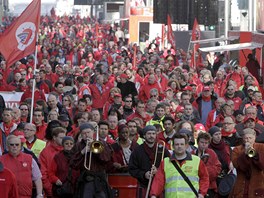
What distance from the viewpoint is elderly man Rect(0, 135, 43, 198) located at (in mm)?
13992

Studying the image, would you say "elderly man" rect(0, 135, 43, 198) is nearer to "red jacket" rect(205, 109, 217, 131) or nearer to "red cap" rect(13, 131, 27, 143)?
"red cap" rect(13, 131, 27, 143)

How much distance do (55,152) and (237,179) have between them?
2556mm

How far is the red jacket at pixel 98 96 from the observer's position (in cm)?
2492

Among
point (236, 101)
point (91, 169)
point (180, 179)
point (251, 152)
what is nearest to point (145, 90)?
point (236, 101)

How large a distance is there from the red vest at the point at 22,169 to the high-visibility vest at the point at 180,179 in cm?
174

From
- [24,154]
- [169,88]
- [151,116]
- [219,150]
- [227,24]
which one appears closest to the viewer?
[24,154]

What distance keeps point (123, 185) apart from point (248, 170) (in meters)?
1.88

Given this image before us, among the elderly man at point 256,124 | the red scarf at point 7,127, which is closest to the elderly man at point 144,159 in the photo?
the elderly man at point 256,124

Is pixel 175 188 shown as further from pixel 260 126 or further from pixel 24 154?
pixel 260 126

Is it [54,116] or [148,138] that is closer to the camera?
[148,138]

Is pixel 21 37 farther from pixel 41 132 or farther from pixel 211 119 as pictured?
pixel 211 119

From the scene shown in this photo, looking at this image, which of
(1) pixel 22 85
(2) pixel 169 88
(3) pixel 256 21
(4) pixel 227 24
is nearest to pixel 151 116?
(2) pixel 169 88

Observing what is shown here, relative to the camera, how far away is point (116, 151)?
15.4m

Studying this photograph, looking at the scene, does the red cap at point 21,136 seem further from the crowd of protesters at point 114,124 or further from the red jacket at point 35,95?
the red jacket at point 35,95
